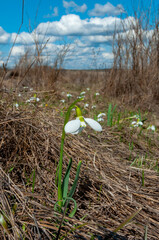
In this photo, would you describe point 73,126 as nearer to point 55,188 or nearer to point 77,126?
point 77,126

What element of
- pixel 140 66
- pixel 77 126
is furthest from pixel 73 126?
pixel 140 66

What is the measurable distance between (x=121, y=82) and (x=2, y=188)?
4.26 m

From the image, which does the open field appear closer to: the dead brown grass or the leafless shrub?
the dead brown grass

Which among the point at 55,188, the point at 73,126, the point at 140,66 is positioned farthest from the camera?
the point at 140,66

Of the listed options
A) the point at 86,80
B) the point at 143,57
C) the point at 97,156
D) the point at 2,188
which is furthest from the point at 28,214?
the point at 86,80

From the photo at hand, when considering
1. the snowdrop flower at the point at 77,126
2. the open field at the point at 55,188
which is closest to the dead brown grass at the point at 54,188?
the open field at the point at 55,188

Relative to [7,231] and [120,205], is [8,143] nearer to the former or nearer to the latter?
[7,231]

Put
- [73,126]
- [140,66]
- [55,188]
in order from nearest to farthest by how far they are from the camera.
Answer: [73,126]
[55,188]
[140,66]

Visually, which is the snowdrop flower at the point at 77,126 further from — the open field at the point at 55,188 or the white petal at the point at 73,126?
the open field at the point at 55,188

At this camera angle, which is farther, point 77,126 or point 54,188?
point 54,188

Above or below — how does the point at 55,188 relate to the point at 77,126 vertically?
below

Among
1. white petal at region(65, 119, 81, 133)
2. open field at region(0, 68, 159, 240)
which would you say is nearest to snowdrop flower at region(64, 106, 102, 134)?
white petal at region(65, 119, 81, 133)

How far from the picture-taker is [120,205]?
121cm

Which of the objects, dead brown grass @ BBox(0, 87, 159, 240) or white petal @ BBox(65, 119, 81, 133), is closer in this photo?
white petal @ BBox(65, 119, 81, 133)
